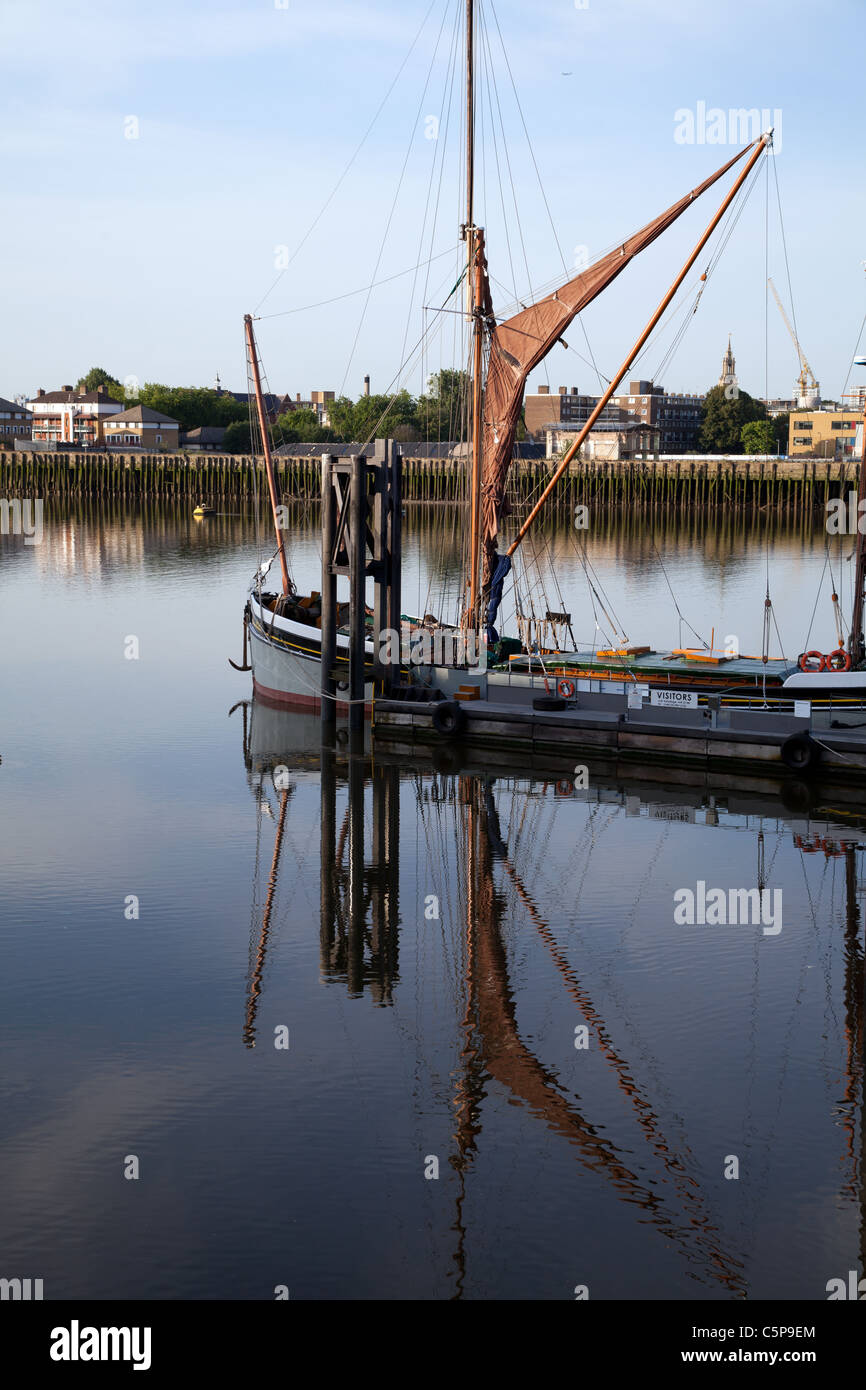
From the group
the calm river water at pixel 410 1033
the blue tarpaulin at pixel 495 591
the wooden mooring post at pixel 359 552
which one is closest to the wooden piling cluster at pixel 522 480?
the blue tarpaulin at pixel 495 591

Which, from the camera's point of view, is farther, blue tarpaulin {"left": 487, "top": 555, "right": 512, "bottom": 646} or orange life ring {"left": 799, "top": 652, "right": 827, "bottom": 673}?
blue tarpaulin {"left": 487, "top": 555, "right": 512, "bottom": 646}

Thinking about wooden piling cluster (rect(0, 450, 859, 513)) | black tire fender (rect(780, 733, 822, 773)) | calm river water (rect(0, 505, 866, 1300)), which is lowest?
calm river water (rect(0, 505, 866, 1300))

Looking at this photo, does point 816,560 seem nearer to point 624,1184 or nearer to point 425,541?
point 425,541

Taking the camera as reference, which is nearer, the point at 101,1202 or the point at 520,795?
the point at 101,1202

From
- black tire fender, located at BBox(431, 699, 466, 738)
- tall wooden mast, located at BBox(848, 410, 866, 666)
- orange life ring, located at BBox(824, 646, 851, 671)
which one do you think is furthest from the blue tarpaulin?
tall wooden mast, located at BBox(848, 410, 866, 666)

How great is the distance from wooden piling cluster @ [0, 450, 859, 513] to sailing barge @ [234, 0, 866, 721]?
9286 centimetres

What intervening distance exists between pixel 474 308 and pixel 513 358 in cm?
194

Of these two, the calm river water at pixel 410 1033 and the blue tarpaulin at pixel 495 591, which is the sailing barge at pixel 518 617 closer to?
the blue tarpaulin at pixel 495 591

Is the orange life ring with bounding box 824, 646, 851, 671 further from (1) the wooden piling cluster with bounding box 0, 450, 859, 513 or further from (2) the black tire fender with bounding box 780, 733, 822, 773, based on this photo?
(1) the wooden piling cluster with bounding box 0, 450, 859, 513

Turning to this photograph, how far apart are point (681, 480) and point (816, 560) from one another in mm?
59770

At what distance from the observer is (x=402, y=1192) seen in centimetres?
1473

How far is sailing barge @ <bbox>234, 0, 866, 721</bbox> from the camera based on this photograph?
112 ft

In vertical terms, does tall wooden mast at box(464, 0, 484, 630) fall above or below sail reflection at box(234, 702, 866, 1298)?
above
